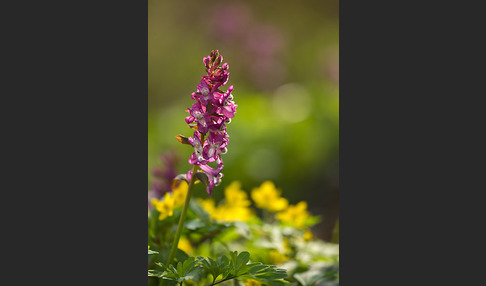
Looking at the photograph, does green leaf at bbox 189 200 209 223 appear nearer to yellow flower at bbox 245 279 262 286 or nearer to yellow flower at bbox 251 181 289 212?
yellow flower at bbox 245 279 262 286

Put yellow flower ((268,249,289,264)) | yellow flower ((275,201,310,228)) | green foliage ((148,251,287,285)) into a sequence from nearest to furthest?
green foliage ((148,251,287,285)) < yellow flower ((268,249,289,264)) < yellow flower ((275,201,310,228))

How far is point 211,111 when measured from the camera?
1.59 m

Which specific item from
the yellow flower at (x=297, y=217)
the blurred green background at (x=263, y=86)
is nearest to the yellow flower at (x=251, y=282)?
the yellow flower at (x=297, y=217)

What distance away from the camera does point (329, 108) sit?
475cm

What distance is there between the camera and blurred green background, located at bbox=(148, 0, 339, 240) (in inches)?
162

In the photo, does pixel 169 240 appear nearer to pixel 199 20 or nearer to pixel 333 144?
pixel 333 144

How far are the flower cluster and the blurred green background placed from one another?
1441 millimetres

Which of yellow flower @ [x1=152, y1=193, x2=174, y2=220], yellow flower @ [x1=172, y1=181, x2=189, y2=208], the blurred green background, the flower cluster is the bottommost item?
yellow flower @ [x1=152, y1=193, x2=174, y2=220]

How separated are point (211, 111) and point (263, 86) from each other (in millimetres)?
4342

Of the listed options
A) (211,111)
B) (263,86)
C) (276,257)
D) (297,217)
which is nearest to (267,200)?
(297,217)

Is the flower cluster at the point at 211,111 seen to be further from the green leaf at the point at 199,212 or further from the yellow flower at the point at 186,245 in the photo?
the yellow flower at the point at 186,245

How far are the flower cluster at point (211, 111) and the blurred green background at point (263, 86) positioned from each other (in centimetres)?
144

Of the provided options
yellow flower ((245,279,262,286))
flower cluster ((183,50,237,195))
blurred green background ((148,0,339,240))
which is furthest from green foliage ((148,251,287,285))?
blurred green background ((148,0,339,240))

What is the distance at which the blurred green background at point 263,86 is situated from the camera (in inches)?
162
